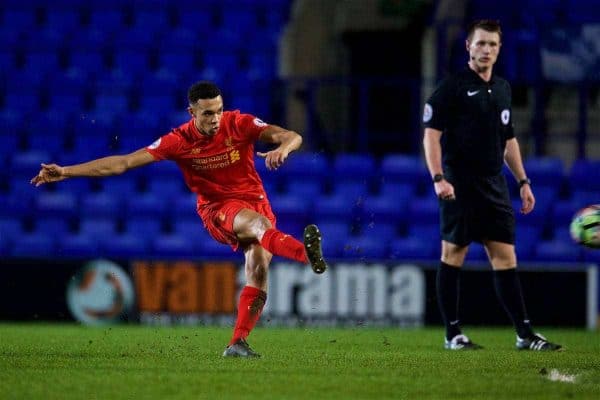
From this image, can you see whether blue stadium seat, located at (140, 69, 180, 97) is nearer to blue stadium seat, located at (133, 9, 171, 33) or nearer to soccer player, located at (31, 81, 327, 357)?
blue stadium seat, located at (133, 9, 171, 33)

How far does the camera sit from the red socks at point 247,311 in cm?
667

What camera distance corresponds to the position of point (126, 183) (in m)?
12.6

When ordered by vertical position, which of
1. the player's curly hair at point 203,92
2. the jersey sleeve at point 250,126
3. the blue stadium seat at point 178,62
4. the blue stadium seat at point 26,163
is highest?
the blue stadium seat at point 178,62

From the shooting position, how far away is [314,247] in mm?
6055

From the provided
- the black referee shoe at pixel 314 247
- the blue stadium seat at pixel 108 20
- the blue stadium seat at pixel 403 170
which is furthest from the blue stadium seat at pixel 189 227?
the black referee shoe at pixel 314 247

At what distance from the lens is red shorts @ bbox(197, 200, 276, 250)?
6.76m

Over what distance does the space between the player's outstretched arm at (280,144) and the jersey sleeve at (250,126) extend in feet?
0.17

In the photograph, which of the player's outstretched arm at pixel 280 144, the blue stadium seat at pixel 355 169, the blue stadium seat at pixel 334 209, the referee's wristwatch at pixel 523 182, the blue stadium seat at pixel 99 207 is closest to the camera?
the player's outstretched arm at pixel 280 144

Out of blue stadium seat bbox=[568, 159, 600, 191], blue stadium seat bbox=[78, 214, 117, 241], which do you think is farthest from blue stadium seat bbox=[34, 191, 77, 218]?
blue stadium seat bbox=[568, 159, 600, 191]

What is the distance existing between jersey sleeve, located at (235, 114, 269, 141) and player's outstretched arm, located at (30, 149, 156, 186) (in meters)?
0.56

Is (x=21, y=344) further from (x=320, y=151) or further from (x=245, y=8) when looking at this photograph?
(x=245, y=8)

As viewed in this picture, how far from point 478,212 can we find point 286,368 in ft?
6.63

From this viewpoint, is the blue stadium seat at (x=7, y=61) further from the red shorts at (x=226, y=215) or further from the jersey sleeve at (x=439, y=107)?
the jersey sleeve at (x=439, y=107)

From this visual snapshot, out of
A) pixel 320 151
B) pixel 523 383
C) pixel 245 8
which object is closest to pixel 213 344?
pixel 523 383
